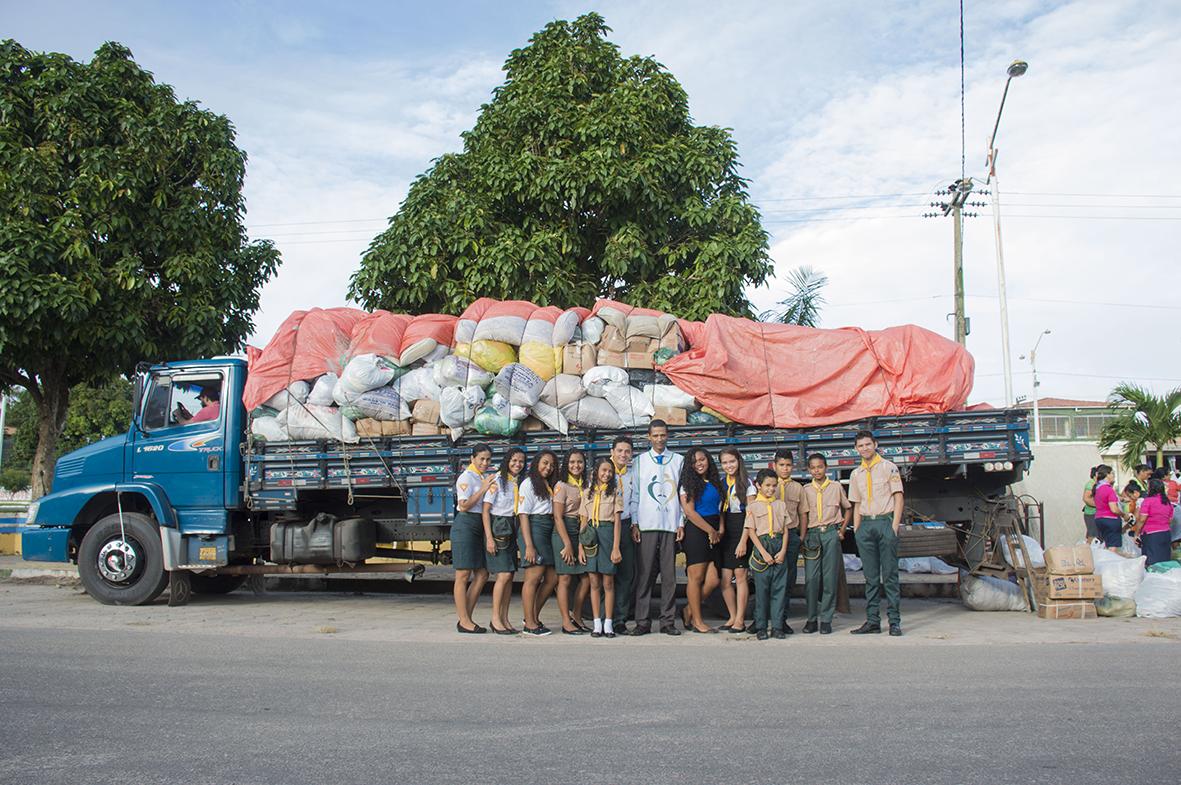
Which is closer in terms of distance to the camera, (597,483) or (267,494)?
(597,483)

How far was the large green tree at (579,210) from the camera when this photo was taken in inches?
553

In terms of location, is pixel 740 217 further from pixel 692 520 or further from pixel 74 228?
A: pixel 74 228

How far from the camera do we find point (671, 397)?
962 centimetres

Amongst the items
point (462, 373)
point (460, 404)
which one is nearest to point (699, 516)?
point (460, 404)

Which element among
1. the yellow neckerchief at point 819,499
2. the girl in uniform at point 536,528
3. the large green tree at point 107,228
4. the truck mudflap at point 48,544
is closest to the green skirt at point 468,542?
the girl in uniform at point 536,528

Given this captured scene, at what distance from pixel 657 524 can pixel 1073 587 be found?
4232 mm

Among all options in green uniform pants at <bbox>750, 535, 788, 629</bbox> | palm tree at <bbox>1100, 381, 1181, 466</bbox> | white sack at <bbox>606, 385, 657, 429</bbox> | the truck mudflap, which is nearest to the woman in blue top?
green uniform pants at <bbox>750, 535, 788, 629</bbox>

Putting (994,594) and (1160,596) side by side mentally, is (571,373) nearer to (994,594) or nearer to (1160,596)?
(994,594)

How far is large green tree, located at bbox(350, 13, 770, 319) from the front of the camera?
14.1m

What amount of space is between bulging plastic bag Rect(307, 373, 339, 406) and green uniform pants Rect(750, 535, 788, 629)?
15.7 feet

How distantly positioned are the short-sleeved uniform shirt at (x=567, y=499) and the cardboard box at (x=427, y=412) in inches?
75.3

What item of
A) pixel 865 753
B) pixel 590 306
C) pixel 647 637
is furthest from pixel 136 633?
pixel 590 306

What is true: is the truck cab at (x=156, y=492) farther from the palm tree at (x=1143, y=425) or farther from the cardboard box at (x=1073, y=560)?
the palm tree at (x=1143, y=425)

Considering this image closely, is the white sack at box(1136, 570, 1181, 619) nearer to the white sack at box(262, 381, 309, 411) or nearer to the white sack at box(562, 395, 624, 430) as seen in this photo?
the white sack at box(562, 395, 624, 430)
